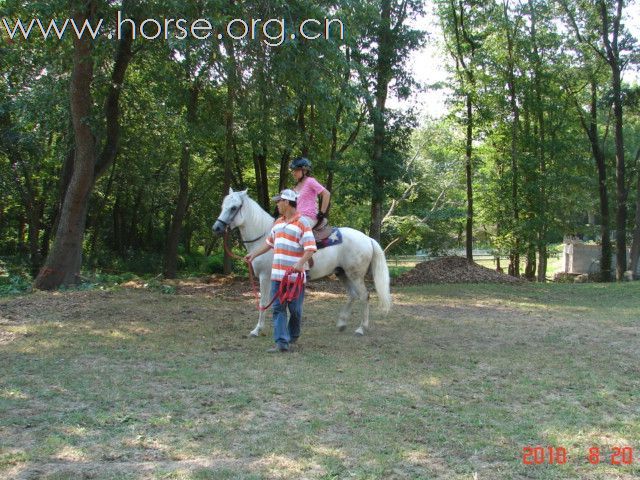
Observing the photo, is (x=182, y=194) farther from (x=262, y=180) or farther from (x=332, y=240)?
(x=332, y=240)

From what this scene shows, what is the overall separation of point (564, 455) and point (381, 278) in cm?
458

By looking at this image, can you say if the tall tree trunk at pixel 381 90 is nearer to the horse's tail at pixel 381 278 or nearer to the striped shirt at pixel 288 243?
the horse's tail at pixel 381 278

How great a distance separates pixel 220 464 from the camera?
3340mm

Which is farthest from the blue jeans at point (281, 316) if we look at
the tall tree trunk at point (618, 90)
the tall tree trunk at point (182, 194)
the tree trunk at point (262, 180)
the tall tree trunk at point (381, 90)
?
the tall tree trunk at point (618, 90)

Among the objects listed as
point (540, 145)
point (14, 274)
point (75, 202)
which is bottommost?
point (14, 274)

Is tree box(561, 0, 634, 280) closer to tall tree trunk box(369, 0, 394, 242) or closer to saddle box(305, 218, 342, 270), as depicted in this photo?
tall tree trunk box(369, 0, 394, 242)

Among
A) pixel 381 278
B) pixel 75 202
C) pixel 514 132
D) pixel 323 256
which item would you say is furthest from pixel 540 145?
pixel 75 202

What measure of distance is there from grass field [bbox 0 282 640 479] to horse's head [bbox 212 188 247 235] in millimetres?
1486

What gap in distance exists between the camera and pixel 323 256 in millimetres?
7641

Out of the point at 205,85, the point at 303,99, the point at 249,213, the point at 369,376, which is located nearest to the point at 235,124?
the point at 205,85

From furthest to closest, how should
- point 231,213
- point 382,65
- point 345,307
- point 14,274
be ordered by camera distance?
1. point 14,274
2. point 382,65
3. point 345,307
4. point 231,213

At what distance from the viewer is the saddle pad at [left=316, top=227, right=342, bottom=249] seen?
7.51 m

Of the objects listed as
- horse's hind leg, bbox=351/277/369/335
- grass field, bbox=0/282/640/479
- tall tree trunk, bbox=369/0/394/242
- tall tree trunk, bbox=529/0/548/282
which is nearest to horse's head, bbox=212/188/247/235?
grass field, bbox=0/282/640/479

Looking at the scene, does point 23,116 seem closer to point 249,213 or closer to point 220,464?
point 249,213
